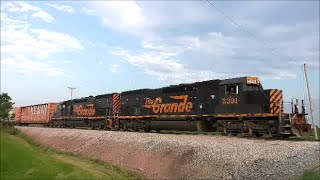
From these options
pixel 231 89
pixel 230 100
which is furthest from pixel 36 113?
pixel 230 100

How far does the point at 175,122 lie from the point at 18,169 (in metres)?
19.6

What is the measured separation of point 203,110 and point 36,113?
121 feet

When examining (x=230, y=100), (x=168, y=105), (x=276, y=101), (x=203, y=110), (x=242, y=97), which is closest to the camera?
(x=276, y=101)

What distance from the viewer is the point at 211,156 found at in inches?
650

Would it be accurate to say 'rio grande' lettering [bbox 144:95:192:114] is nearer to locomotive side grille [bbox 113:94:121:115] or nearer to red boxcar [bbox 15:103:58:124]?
locomotive side grille [bbox 113:94:121:115]

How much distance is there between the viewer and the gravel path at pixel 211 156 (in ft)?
46.2

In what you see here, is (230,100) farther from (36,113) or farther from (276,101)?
(36,113)

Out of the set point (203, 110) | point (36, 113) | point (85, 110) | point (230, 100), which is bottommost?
point (203, 110)

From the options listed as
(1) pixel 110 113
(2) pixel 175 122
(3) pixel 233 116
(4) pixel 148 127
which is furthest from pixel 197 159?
(1) pixel 110 113

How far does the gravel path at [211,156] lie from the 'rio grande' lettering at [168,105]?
171 inches

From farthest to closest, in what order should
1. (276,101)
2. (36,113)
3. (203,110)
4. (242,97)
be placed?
(36,113) → (203,110) → (242,97) → (276,101)

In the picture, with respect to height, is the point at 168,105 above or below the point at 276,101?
above

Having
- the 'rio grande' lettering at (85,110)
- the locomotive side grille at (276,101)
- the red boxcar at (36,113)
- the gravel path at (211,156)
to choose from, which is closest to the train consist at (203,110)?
the locomotive side grille at (276,101)

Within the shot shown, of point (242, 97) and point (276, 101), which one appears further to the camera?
point (242, 97)
